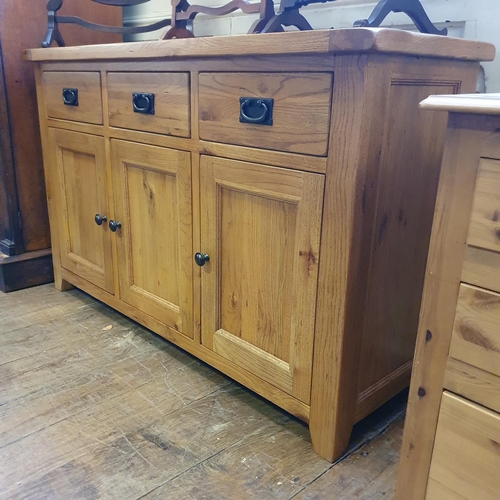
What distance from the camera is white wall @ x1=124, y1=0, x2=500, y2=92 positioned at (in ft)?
3.77

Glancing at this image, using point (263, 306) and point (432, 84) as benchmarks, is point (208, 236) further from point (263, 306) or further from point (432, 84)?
point (432, 84)

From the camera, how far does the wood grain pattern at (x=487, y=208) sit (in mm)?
646

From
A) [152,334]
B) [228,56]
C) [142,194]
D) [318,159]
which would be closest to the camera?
[318,159]

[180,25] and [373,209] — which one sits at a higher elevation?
[180,25]

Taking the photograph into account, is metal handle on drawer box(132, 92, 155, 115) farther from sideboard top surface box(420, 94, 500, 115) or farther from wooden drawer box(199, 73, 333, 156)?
sideboard top surface box(420, 94, 500, 115)

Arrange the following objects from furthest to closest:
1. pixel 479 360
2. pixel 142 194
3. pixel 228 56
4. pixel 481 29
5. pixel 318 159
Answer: pixel 142 194 → pixel 481 29 → pixel 228 56 → pixel 318 159 → pixel 479 360

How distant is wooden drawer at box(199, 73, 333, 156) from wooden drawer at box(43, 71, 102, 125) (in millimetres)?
470

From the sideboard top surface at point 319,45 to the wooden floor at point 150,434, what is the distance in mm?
802

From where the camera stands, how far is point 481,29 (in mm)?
1160

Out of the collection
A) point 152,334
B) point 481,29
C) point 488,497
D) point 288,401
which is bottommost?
point 152,334

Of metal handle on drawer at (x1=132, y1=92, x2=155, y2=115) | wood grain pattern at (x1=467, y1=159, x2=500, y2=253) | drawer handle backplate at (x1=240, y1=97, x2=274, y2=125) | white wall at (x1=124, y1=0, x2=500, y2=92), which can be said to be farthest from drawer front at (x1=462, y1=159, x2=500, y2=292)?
metal handle on drawer at (x1=132, y1=92, x2=155, y2=115)

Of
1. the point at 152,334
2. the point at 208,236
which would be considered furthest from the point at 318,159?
the point at 152,334

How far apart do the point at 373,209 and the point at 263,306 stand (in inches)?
13.4

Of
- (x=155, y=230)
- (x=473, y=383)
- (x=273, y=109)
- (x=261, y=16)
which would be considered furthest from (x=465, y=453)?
(x=261, y=16)
